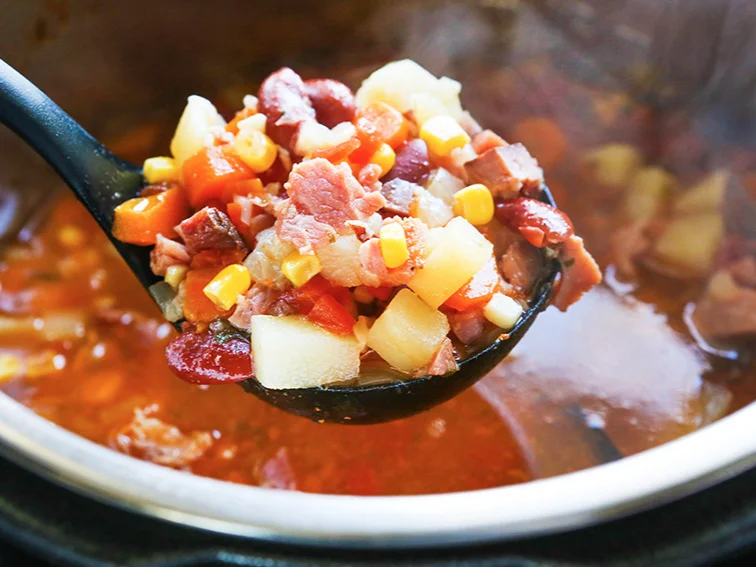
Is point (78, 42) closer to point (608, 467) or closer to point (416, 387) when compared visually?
point (416, 387)

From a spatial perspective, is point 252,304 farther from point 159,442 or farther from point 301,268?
point 159,442

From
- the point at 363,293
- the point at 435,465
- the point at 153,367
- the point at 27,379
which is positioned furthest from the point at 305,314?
the point at 27,379

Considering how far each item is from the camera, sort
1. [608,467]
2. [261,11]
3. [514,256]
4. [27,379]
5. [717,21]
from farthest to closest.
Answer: [261,11], [717,21], [27,379], [514,256], [608,467]

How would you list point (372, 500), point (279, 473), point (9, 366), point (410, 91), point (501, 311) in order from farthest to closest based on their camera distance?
1. point (9, 366)
2. point (279, 473)
3. point (410, 91)
4. point (501, 311)
5. point (372, 500)

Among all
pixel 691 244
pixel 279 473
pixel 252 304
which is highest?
pixel 252 304

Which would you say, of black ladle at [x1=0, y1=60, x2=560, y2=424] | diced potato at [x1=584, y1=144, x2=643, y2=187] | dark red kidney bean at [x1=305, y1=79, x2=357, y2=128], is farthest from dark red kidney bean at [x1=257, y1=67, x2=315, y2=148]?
diced potato at [x1=584, y1=144, x2=643, y2=187]

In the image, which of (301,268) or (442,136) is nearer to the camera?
(301,268)

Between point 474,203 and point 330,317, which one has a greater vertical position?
point 474,203

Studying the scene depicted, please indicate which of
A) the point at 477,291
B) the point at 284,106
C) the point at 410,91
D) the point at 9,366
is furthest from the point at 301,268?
the point at 9,366
